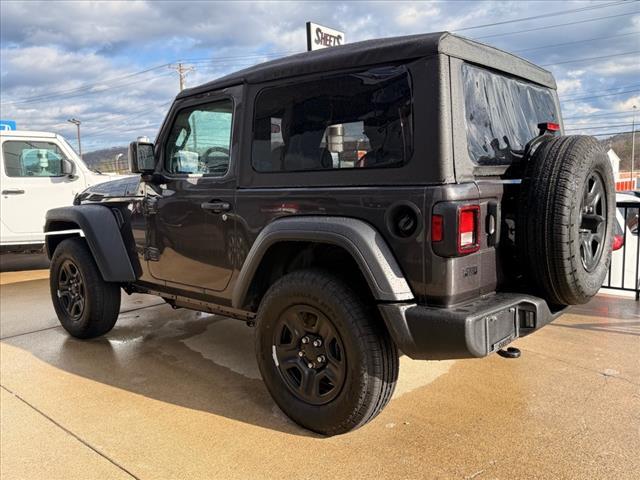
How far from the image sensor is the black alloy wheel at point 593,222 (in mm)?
2858

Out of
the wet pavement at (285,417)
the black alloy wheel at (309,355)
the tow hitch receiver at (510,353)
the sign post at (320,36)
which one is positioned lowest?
the wet pavement at (285,417)

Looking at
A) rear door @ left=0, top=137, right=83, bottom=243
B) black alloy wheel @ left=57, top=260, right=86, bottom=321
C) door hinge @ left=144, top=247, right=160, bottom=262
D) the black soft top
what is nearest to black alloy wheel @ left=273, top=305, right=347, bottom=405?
the black soft top

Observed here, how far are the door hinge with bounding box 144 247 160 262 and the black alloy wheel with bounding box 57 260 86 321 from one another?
0.76 m

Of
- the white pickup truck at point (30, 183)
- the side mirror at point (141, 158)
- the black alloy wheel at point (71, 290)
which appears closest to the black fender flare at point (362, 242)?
the side mirror at point (141, 158)

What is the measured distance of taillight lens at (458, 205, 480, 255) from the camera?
241cm

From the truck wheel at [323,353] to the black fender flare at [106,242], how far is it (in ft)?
5.86

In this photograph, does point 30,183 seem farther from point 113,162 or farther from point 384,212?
point 384,212

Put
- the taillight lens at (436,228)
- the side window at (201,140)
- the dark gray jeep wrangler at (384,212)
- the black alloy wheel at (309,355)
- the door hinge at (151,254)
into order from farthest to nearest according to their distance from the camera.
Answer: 1. the door hinge at (151,254)
2. the side window at (201,140)
3. the black alloy wheel at (309,355)
4. the dark gray jeep wrangler at (384,212)
5. the taillight lens at (436,228)

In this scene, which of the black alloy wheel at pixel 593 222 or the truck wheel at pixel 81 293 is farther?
the truck wheel at pixel 81 293

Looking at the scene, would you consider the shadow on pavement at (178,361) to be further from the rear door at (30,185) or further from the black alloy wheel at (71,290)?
the rear door at (30,185)

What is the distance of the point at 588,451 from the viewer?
2.65m

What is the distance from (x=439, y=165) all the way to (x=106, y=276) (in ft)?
9.82

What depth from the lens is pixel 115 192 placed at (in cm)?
445

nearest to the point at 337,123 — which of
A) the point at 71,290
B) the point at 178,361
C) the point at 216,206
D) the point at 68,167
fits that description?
the point at 216,206
